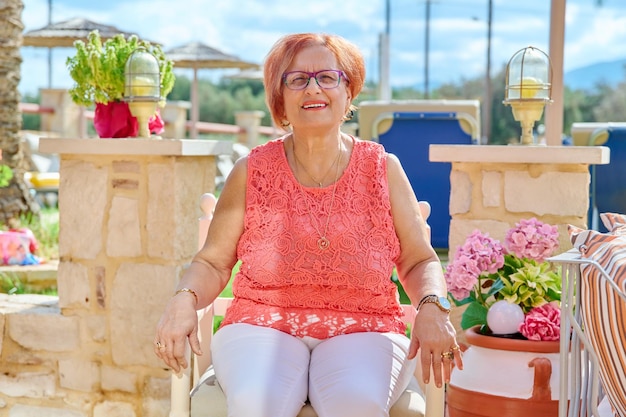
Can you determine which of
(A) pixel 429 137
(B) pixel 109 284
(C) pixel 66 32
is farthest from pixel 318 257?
(C) pixel 66 32

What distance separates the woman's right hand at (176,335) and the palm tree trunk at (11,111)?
4.51 metres

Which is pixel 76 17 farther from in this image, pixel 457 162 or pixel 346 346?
pixel 346 346

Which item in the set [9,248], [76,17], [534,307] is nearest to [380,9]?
[76,17]

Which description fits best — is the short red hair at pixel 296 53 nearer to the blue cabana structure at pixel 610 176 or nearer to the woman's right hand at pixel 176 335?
the woman's right hand at pixel 176 335

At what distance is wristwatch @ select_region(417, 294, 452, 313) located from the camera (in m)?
2.07

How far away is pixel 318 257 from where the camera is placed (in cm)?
226

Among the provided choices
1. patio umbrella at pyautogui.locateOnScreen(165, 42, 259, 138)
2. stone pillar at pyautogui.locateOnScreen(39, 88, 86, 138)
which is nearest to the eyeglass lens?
stone pillar at pyautogui.locateOnScreen(39, 88, 86, 138)

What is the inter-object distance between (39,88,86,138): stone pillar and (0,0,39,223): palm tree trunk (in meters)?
6.31

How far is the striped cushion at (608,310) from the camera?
1.63m

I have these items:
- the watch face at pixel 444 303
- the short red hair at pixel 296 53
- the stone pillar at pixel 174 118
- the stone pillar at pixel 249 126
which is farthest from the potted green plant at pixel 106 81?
the stone pillar at pixel 249 126

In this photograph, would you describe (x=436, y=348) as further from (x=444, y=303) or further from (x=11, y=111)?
(x=11, y=111)

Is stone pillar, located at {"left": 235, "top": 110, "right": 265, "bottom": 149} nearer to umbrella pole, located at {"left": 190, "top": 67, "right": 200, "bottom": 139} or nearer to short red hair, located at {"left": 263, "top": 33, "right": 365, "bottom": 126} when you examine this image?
umbrella pole, located at {"left": 190, "top": 67, "right": 200, "bottom": 139}

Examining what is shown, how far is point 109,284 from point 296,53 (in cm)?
137

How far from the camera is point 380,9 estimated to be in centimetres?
3172
